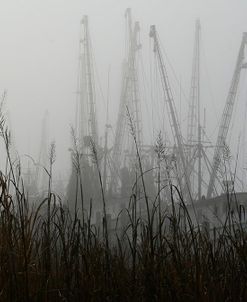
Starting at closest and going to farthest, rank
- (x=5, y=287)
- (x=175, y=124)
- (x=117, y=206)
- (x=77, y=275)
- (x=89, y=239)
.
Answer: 1. (x=5, y=287)
2. (x=77, y=275)
3. (x=89, y=239)
4. (x=117, y=206)
5. (x=175, y=124)

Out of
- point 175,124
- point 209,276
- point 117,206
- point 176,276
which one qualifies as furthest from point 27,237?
point 175,124

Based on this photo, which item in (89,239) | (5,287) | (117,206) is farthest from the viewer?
(117,206)

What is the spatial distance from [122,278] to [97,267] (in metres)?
0.22

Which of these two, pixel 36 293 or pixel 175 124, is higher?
pixel 175 124

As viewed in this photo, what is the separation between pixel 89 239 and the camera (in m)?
3.38

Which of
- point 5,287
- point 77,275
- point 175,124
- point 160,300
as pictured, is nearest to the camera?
point 5,287

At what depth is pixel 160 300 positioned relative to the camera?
2.95 metres

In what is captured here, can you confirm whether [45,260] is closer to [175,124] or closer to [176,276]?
[176,276]

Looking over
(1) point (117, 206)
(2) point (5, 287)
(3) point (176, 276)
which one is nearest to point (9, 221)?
(2) point (5, 287)

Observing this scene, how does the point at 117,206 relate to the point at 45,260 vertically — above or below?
above

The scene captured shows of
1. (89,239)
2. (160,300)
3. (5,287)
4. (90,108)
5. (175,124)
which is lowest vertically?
(160,300)

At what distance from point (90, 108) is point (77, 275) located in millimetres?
47598

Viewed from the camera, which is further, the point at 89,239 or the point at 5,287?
the point at 89,239

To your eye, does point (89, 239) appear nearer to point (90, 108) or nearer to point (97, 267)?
point (97, 267)
